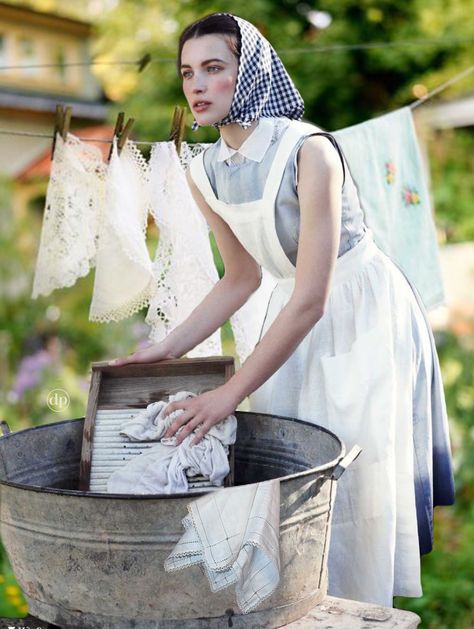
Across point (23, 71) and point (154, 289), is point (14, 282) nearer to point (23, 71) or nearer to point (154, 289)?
point (154, 289)

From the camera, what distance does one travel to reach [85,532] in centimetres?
143

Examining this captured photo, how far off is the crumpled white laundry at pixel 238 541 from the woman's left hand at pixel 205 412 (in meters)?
0.30

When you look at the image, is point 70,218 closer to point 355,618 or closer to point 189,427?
point 189,427

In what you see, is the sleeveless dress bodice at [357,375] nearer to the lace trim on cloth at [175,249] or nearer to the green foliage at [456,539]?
the lace trim on cloth at [175,249]

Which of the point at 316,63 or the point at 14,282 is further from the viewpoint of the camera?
the point at 316,63

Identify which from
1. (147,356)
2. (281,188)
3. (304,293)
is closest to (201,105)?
(281,188)

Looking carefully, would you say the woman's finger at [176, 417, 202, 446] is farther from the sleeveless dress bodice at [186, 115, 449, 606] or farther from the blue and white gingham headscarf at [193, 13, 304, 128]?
the blue and white gingham headscarf at [193, 13, 304, 128]

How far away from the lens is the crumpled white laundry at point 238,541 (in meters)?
1.39

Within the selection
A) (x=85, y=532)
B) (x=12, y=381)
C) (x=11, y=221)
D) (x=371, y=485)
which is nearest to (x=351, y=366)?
(x=371, y=485)

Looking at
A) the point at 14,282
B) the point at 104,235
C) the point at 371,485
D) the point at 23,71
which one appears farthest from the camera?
the point at 23,71

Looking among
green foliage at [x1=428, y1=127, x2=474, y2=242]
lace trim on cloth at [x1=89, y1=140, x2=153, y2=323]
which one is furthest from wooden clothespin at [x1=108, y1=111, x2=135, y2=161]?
green foliage at [x1=428, y1=127, x2=474, y2=242]

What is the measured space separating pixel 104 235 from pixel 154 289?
0.23 meters

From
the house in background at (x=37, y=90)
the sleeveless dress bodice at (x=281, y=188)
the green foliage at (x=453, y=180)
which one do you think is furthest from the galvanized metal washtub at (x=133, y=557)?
the house in background at (x=37, y=90)

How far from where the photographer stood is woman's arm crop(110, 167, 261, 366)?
6.90ft
